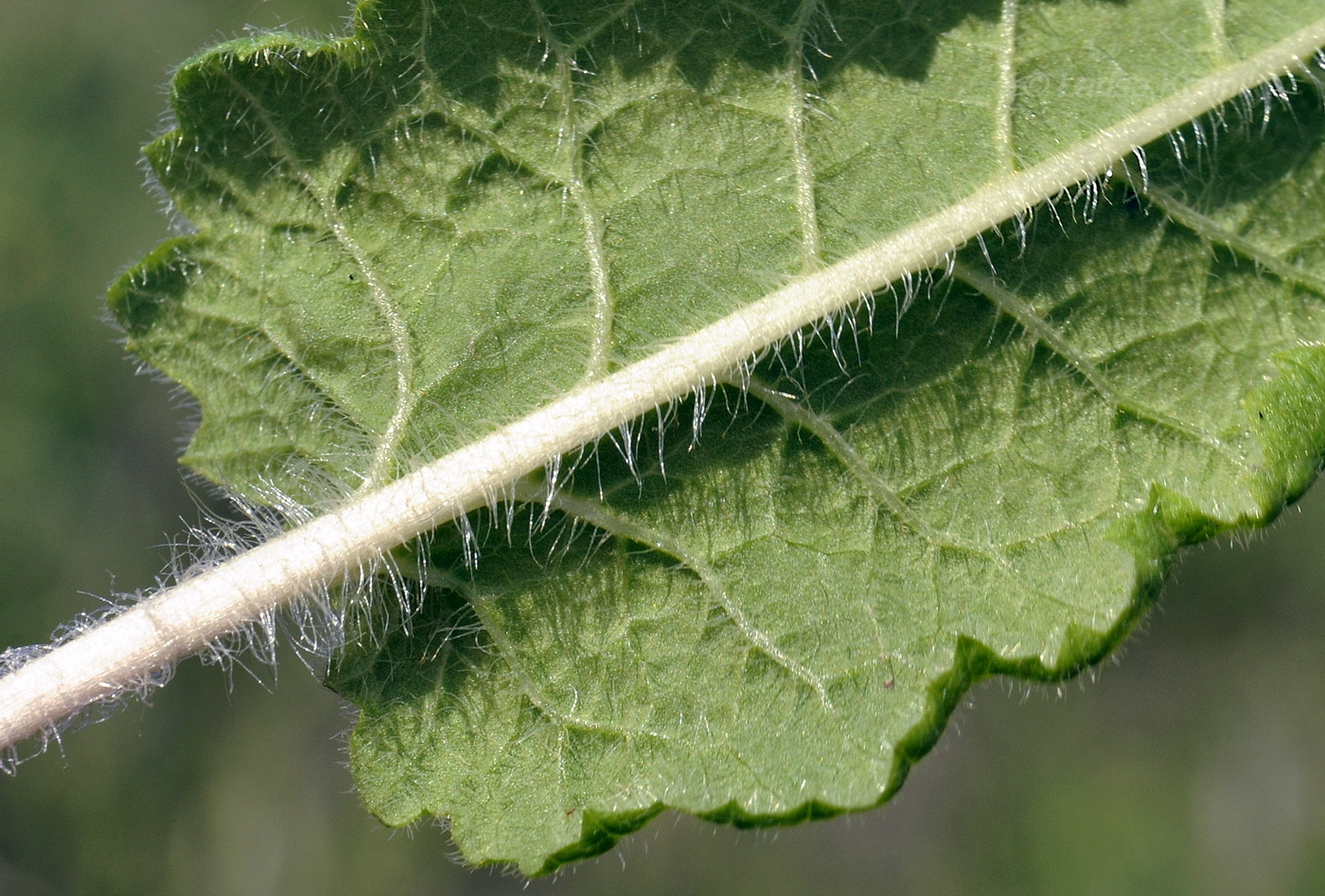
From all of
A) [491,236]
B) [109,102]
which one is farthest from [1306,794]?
[109,102]

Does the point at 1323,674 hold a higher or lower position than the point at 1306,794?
higher

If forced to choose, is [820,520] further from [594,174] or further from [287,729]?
[287,729]

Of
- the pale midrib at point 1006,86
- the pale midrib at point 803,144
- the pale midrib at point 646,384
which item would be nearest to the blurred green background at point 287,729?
the pale midrib at point 646,384

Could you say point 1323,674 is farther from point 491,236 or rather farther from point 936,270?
point 491,236

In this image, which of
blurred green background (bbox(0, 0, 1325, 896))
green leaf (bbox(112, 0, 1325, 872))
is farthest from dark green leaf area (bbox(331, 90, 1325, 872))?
blurred green background (bbox(0, 0, 1325, 896))

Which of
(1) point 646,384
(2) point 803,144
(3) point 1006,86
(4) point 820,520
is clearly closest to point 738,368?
(1) point 646,384
